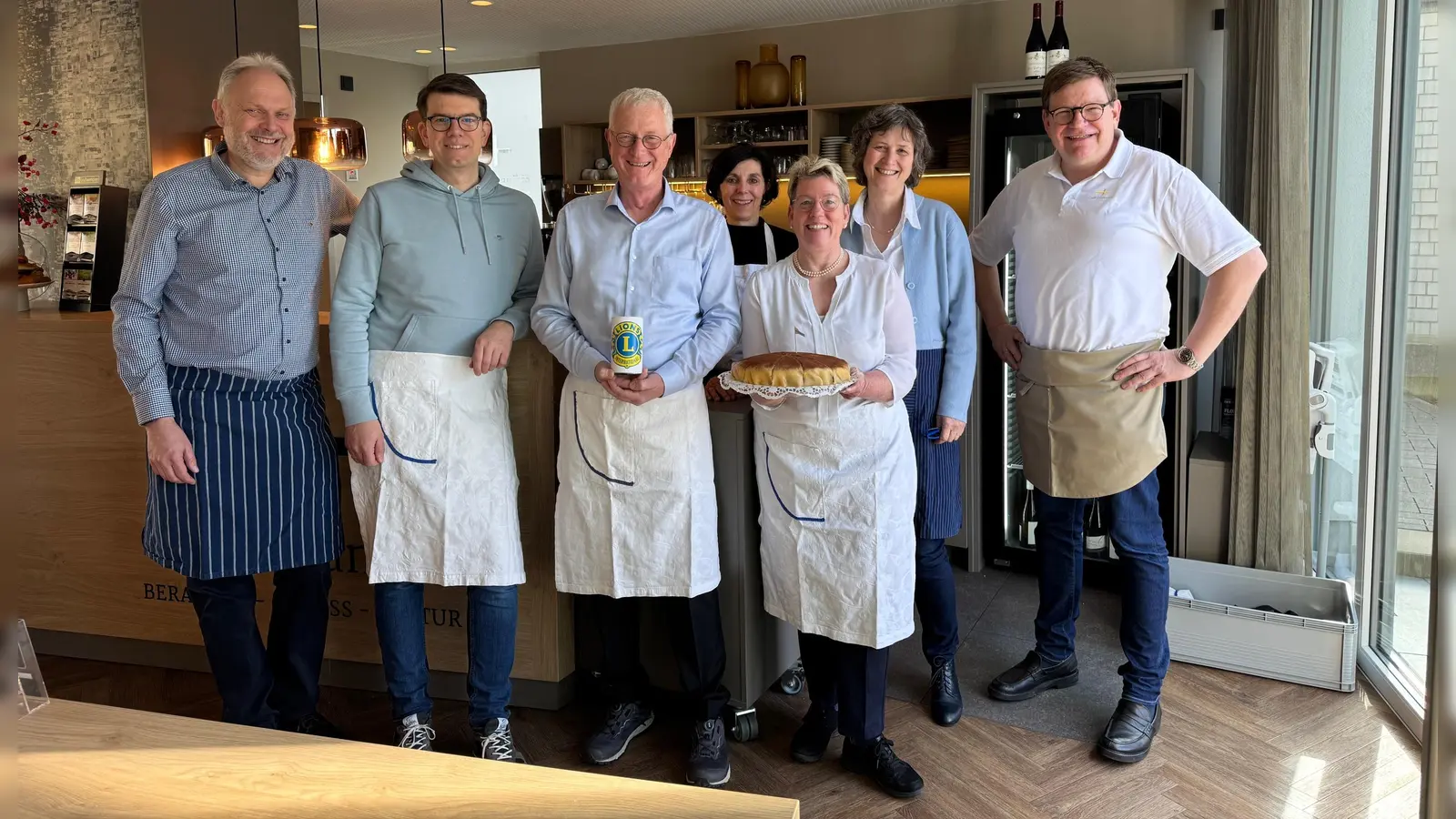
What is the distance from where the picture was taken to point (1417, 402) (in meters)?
2.58

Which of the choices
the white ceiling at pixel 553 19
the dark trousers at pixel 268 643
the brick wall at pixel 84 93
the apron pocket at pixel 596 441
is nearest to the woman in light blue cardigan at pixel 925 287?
the apron pocket at pixel 596 441

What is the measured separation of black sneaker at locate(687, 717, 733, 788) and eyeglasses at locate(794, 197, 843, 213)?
124 centimetres

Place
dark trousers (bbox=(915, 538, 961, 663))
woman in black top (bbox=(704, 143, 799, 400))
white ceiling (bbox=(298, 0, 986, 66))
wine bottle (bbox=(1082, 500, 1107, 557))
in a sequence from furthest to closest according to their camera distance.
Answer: white ceiling (bbox=(298, 0, 986, 66)), wine bottle (bbox=(1082, 500, 1107, 557)), woman in black top (bbox=(704, 143, 799, 400)), dark trousers (bbox=(915, 538, 961, 663))

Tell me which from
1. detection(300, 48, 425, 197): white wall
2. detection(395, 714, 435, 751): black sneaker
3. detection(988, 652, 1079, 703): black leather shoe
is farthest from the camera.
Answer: detection(300, 48, 425, 197): white wall

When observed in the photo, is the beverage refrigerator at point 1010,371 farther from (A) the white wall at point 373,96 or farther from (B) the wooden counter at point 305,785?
(A) the white wall at point 373,96

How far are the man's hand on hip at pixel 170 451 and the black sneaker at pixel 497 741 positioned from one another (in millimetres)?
881

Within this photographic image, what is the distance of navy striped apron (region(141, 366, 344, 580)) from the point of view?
247cm

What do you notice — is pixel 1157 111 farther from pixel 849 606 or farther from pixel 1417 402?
Result: pixel 849 606

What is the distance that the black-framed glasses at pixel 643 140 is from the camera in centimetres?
244

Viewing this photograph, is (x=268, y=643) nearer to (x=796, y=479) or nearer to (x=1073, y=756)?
(x=796, y=479)

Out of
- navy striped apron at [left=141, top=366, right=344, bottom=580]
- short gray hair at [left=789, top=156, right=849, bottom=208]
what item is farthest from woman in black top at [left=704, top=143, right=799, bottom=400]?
navy striped apron at [left=141, top=366, right=344, bottom=580]

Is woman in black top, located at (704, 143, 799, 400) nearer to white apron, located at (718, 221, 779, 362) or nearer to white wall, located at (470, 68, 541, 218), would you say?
white apron, located at (718, 221, 779, 362)

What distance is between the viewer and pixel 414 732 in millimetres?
2615

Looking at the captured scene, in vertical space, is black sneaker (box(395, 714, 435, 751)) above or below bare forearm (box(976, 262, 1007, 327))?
below
